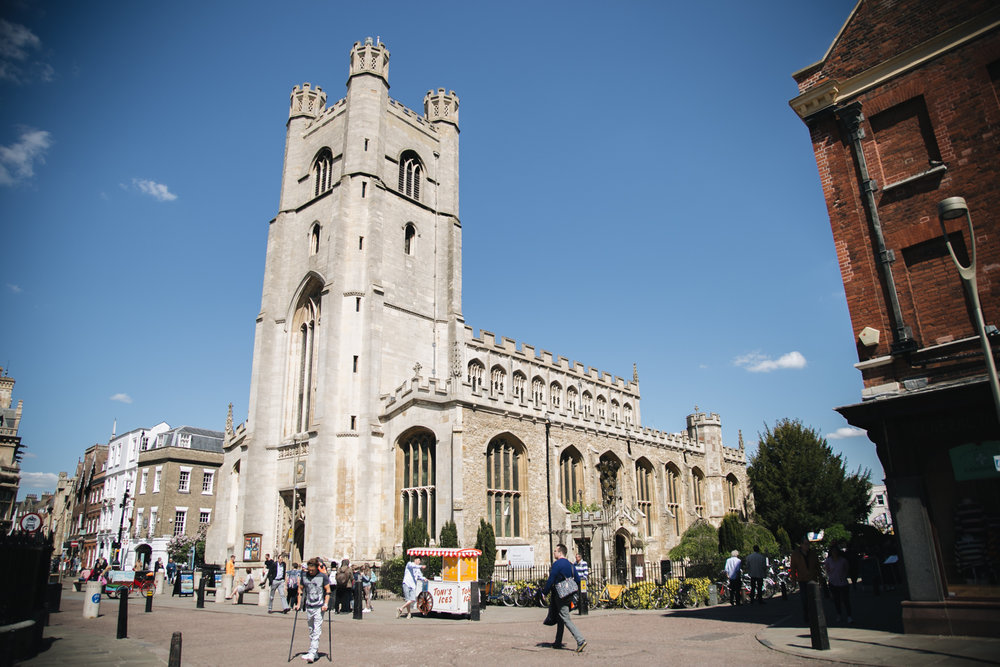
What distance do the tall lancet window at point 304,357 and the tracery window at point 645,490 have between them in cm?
2021

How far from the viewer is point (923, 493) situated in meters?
10.8

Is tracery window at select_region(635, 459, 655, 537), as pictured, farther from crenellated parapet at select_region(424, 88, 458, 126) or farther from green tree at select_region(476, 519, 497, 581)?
crenellated parapet at select_region(424, 88, 458, 126)

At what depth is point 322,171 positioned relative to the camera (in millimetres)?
37562

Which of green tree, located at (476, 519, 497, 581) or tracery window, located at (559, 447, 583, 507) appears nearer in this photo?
green tree, located at (476, 519, 497, 581)

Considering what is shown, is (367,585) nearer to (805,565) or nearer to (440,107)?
(805,565)

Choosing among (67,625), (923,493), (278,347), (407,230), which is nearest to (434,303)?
(407,230)

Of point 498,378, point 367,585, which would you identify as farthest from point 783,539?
point 367,585

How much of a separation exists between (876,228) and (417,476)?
71.4 feet

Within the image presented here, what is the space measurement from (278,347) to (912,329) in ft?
101

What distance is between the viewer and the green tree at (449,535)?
2517cm

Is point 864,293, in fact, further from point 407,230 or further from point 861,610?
point 407,230

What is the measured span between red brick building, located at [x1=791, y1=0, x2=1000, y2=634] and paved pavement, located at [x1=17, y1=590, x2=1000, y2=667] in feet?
5.41

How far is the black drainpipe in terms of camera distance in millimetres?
11914

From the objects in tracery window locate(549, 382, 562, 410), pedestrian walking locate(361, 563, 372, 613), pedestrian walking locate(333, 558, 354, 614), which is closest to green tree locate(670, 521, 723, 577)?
tracery window locate(549, 382, 562, 410)
